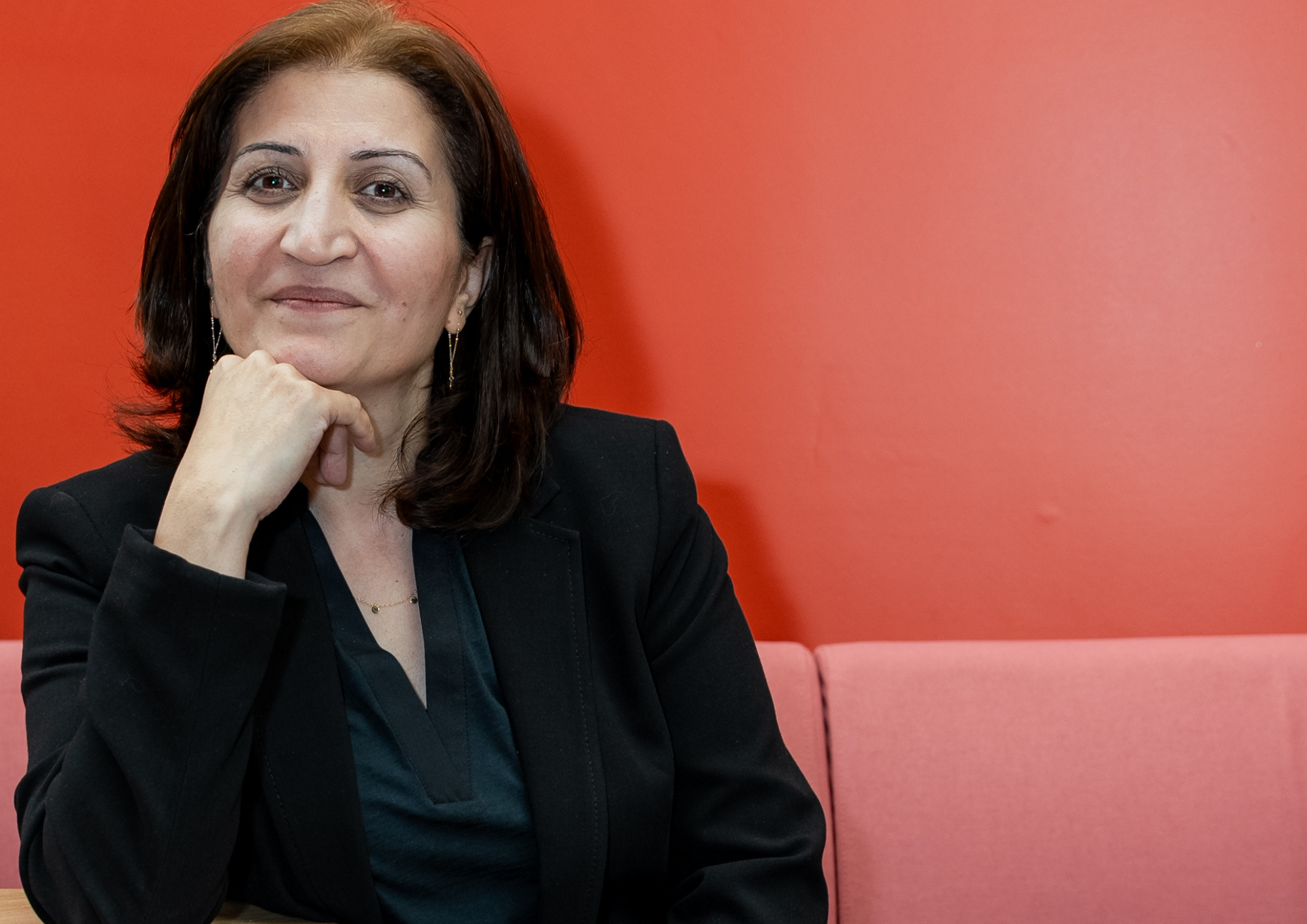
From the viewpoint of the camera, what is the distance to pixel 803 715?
5.63 feet

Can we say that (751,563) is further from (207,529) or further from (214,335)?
(207,529)

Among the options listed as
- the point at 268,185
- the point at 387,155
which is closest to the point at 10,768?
the point at 268,185

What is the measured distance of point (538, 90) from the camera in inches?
77.0

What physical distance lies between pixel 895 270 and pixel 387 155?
93 centimetres

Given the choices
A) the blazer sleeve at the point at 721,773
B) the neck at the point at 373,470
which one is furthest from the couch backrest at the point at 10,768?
the blazer sleeve at the point at 721,773

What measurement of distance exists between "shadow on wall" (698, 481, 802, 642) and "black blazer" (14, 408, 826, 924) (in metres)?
0.50

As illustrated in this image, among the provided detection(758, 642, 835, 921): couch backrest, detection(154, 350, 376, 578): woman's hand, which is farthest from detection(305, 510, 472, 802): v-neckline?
detection(758, 642, 835, 921): couch backrest

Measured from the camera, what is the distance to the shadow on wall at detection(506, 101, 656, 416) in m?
1.96

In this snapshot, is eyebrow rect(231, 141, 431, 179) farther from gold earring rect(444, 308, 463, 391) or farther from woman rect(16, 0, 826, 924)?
gold earring rect(444, 308, 463, 391)

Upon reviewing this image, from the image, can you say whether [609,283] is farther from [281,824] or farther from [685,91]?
[281,824]

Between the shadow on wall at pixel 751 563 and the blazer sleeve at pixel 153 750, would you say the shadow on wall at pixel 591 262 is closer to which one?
the shadow on wall at pixel 751 563

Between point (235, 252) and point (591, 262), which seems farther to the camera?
point (591, 262)

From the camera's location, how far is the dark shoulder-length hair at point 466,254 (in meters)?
1.37

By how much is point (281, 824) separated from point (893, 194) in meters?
1.36
